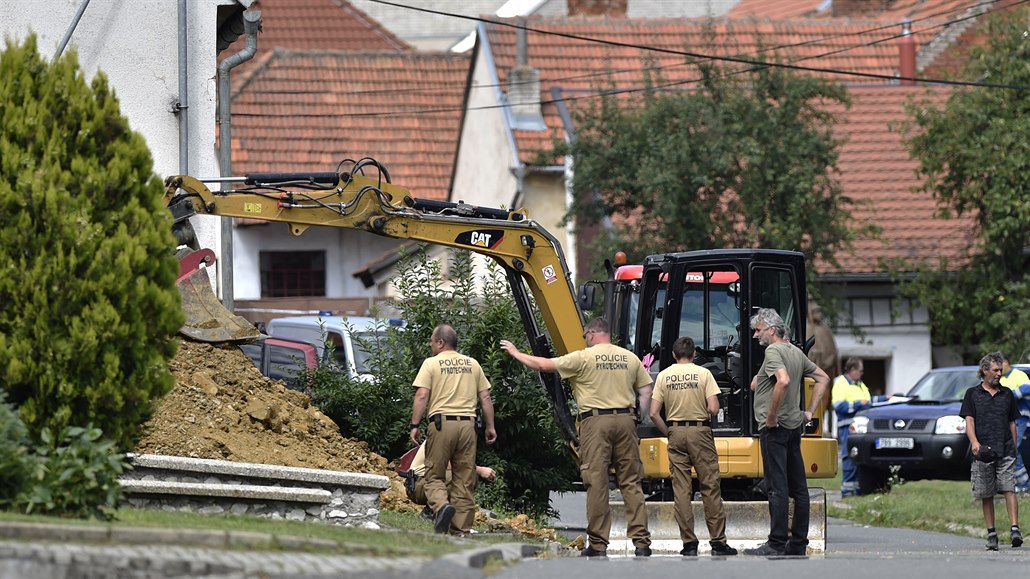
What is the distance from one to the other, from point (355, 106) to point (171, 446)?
98.4 feet

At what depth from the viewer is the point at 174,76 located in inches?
789

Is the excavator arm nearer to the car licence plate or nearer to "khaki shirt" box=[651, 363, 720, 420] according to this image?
"khaki shirt" box=[651, 363, 720, 420]

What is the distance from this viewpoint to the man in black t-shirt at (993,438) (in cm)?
1584

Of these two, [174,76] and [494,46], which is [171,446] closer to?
[174,76]

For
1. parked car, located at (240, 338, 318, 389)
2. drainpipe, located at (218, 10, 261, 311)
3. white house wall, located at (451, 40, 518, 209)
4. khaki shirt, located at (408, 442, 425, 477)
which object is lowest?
khaki shirt, located at (408, 442, 425, 477)

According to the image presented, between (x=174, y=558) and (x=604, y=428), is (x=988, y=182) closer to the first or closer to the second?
(x=604, y=428)

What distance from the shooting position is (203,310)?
1792 cm

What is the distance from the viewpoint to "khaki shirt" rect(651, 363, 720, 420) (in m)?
14.4

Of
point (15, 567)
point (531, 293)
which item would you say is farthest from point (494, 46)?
point (15, 567)

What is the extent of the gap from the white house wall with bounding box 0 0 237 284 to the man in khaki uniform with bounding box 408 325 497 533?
21.8 ft

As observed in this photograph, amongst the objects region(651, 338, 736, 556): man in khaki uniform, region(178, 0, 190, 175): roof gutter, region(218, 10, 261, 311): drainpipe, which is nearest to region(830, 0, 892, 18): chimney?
region(218, 10, 261, 311): drainpipe

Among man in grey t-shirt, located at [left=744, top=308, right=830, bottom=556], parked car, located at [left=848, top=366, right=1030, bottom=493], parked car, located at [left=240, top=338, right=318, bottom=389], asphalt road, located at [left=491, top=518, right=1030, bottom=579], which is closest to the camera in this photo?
asphalt road, located at [left=491, top=518, right=1030, bottom=579]

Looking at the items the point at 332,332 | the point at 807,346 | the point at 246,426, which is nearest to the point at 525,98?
the point at 332,332

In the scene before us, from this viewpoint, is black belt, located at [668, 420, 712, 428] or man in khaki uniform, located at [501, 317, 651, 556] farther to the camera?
black belt, located at [668, 420, 712, 428]
